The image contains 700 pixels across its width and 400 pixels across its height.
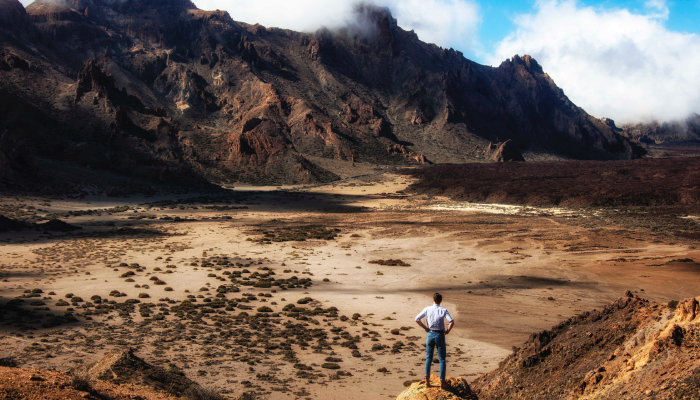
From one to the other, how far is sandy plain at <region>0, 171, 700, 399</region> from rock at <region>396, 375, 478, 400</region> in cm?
304

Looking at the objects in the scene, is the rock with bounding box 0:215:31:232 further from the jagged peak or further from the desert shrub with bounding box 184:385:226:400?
the jagged peak

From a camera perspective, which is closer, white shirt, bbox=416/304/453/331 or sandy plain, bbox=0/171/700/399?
white shirt, bbox=416/304/453/331

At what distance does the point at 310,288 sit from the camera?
2178 cm

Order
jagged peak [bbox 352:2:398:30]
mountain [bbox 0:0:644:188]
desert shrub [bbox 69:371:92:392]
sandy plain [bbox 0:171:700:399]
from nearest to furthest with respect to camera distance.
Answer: desert shrub [bbox 69:371:92:392] → sandy plain [bbox 0:171:700:399] → mountain [bbox 0:0:644:188] → jagged peak [bbox 352:2:398:30]

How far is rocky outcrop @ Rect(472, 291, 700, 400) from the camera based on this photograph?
639 cm

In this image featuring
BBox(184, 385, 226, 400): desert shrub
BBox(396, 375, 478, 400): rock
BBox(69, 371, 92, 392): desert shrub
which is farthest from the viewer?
BBox(184, 385, 226, 400): desert shrub

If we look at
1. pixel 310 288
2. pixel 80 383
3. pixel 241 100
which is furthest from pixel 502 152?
pixel 80 383

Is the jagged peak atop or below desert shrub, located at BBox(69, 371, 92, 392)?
atop

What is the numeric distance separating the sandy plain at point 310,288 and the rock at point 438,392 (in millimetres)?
3037

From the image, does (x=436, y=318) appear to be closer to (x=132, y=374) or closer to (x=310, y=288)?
(x=132, y=374)

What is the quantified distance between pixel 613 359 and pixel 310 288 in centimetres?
1556

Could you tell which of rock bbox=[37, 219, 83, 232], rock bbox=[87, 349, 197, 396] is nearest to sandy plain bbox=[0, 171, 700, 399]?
rock bbox=[87, 349, 197, 396]

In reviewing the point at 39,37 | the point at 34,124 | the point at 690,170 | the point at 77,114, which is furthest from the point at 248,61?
the point at 690,170

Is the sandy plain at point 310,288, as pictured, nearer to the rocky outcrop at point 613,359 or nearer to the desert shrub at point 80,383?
the desert shrub at point 80,383
